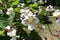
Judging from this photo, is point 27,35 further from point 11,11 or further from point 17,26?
point 11,11

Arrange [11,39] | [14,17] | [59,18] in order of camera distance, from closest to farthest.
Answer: [59,18] < [11,39] < [14,17]

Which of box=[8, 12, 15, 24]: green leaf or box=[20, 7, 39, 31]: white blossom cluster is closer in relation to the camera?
box=[20, 7, 39, 31]: white blossom cluster

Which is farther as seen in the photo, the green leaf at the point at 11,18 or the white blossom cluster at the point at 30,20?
the green leaf at the point at 11,18

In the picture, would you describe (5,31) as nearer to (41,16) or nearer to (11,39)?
(11,39)

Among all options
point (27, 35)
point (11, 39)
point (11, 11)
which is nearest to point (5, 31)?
point (11, 39)

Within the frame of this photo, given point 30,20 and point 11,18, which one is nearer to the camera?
point 30,20

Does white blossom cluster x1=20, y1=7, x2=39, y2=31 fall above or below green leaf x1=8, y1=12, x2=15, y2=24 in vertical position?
above

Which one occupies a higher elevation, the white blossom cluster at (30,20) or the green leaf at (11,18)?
the white blossom cluster at (30,20)

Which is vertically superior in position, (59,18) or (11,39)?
(59,18)

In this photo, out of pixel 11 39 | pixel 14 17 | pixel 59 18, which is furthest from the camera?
pixel 14 17

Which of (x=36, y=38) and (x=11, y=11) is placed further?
(x=11, y=11)
